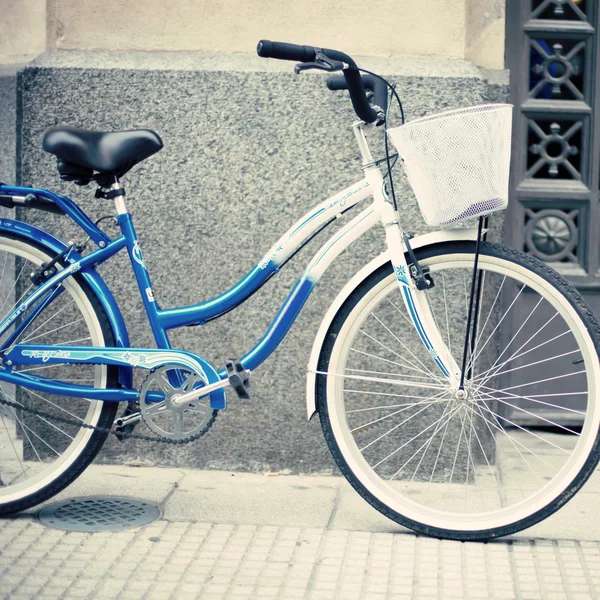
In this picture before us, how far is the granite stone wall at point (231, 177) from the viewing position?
4.24 meters

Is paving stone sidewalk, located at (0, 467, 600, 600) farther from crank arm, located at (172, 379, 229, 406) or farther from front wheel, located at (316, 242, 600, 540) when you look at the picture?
crank arm, located at (172, 379, 229, 406)

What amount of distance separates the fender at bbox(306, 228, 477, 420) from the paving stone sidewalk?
0.50 metres

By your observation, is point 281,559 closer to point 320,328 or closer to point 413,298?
point 320,328

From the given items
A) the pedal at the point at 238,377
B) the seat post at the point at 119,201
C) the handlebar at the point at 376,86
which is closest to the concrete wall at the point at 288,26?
the handlebar at the point at 376,86

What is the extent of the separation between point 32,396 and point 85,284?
1.00m

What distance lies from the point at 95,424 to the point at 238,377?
60 cm

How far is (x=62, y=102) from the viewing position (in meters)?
4.32

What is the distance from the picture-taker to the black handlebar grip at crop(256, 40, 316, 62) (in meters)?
2.96

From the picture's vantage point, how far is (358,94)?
3252mm

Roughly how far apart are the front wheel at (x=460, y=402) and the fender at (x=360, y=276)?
21 mm

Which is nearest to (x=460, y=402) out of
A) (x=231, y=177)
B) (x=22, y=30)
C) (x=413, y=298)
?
(x=413, y=298)

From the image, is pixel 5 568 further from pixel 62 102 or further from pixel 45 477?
pixel 62 102

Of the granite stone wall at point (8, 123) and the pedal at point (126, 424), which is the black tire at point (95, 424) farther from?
the granite stone wall at point (8, 123)

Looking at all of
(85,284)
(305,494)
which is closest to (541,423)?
(305,494)
